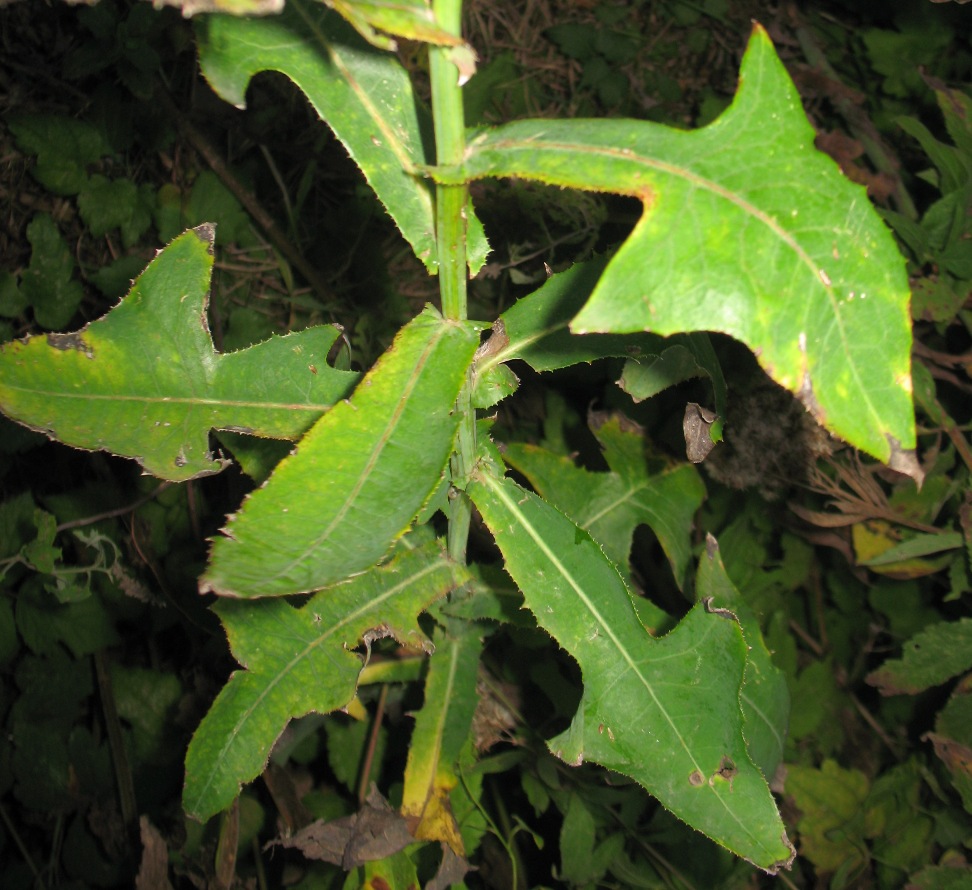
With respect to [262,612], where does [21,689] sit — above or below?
below

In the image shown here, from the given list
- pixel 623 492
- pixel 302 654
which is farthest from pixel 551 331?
pixel 623 492

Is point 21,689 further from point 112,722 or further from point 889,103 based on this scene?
point 889,103

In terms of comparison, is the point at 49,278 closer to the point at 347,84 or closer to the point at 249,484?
the point at 249,484

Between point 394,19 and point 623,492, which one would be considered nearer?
point 394,19

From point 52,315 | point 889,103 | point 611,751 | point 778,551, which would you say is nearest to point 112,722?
point 52,315

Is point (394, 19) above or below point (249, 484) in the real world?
above

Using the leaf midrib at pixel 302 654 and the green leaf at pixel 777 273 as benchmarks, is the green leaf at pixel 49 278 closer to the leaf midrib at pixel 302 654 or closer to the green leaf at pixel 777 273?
the leaf midrib at pixel 302 654

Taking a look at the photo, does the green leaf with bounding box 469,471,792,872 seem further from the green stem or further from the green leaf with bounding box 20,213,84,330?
the green leaf with bounding box 20,213,84,330

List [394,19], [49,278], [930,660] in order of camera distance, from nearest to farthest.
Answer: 1. [394,19]
2. [930,660]
3. [49,278]
